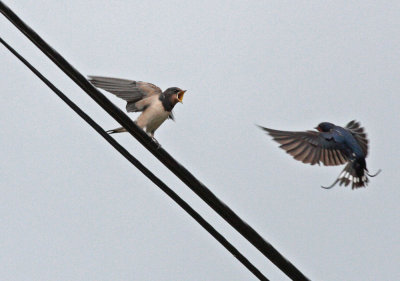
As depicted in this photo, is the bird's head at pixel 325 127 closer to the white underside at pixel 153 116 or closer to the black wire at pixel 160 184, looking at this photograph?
the white underside at pixel 153 116

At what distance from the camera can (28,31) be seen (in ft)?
11.7

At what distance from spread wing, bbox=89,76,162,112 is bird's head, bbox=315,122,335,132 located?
2454 millimetres

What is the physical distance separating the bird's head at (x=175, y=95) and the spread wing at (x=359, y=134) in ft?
8.80

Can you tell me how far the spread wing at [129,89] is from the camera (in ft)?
22.2

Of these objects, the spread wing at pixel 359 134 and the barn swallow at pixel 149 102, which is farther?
the spread wing at pixel 359 134

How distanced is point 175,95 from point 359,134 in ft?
9.20

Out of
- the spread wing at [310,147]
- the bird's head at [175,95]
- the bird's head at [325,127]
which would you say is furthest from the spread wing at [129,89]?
the bird's head at [325,127]

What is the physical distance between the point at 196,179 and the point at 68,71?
789mm

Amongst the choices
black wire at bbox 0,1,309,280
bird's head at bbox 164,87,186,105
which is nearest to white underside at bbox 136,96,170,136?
bird's head at bbox 164,87,186,105

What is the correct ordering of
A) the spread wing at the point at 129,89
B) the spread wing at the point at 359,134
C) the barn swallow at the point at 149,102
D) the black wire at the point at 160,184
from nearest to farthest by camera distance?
1. the black wire at the point at 160,184
2. the spread wing at the point at 129,89
3. the barn swallow at the point at 149,102
4. the spread wing at the point at 359,134

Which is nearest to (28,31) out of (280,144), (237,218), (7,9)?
(7,9)

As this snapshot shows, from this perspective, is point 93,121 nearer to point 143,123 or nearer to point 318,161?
point 143,123

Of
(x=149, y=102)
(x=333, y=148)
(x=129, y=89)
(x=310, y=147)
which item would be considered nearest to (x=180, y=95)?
(x=149, y=102)

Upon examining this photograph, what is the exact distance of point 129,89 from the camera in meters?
7.13
